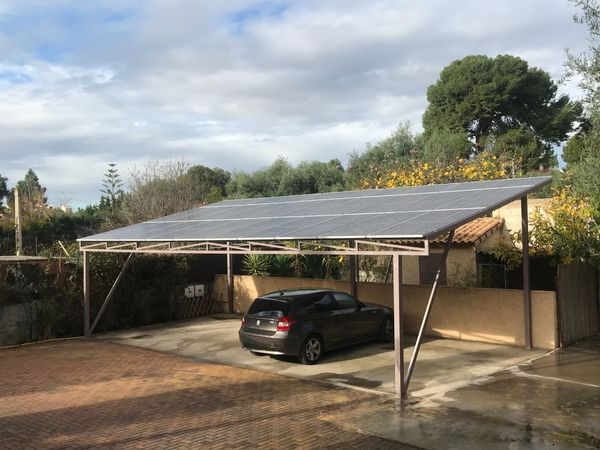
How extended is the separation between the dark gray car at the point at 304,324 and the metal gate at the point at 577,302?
4271 mm

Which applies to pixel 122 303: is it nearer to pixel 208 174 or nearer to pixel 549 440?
pixel 549 440

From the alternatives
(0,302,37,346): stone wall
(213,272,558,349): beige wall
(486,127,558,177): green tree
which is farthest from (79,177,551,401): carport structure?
(486,127,558,177): green tree

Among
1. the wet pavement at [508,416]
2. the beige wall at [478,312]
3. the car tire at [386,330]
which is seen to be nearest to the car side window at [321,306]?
the car tire at [386,330]

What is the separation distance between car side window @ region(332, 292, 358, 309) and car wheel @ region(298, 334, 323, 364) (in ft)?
3.23

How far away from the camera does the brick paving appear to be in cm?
702

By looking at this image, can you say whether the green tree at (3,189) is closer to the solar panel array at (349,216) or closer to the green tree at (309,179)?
the green tree at (309,179)

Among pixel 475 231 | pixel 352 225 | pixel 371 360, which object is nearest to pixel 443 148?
pixel 475 231

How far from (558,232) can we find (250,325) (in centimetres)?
761

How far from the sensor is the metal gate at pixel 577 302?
12266 mm

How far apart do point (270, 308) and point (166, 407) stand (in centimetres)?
346

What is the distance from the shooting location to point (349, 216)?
36.9ft

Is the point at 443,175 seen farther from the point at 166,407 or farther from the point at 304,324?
the point at 166,407

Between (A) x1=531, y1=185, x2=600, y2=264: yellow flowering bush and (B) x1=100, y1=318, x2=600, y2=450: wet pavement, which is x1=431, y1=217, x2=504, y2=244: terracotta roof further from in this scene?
(B) x1=100, y1=318, x2=600, y2=450: wet pavement

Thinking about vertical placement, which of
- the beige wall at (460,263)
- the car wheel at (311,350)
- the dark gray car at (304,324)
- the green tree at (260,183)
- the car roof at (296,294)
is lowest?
the car wheel at (311,350)
